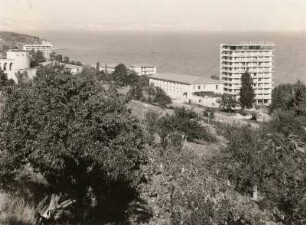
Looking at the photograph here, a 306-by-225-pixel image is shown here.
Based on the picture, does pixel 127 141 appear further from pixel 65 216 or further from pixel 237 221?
pixel 237 221

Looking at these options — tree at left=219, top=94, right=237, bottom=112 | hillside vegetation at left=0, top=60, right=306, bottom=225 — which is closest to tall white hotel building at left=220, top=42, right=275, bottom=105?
tree at left=219, top=94, right=237, bottom=112

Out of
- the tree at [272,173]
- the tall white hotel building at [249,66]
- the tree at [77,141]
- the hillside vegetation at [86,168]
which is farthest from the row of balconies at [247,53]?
the tree at [77,141]

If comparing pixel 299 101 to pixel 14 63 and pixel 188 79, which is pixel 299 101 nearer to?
pixel 188 79

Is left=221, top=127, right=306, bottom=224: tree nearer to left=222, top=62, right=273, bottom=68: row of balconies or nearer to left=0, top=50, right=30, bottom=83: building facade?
left=0, top=50, right=30, bottom=83: building facade

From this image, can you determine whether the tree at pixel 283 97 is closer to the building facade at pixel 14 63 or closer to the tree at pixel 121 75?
the tree at pixel 121 75

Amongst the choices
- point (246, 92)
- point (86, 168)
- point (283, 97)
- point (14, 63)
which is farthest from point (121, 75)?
point (86, 168)
